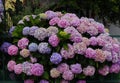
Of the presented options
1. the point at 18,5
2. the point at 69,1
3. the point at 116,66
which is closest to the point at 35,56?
the point at 116,66

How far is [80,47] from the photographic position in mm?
4336

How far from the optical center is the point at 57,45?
4.35m

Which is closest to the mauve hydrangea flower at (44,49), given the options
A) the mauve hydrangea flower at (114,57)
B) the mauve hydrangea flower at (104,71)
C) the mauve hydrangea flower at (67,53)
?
the mauve hydrangea flower at (67,53)

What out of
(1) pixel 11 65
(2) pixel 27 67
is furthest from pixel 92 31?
(1) pixel 11 65

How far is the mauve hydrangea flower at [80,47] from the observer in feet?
14.1

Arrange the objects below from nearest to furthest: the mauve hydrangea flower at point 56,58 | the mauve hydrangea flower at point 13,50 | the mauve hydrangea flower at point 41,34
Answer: the mauve hydrangea flower at point 56,58, the mauve hydrangea flower at point 41,34, the mauve hydrangea flower at point 13,50

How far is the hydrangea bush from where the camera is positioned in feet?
14.2

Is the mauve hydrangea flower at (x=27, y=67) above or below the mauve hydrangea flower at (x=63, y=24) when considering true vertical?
below

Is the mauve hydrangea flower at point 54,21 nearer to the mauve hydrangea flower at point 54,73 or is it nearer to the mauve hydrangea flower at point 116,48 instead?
the mauve hydrangea flower at point 54,73

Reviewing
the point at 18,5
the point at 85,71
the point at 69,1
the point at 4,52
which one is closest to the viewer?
the point at 85,71

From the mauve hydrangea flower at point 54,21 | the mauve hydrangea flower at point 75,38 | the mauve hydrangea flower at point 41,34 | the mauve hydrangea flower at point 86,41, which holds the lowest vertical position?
the mauve hydrangea flower at point 86,41

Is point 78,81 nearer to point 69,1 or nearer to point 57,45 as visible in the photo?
point 57,45

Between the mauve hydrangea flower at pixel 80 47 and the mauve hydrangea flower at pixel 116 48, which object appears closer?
the mauve hydrangea flower at pixel 80 47

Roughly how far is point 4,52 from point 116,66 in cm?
130
